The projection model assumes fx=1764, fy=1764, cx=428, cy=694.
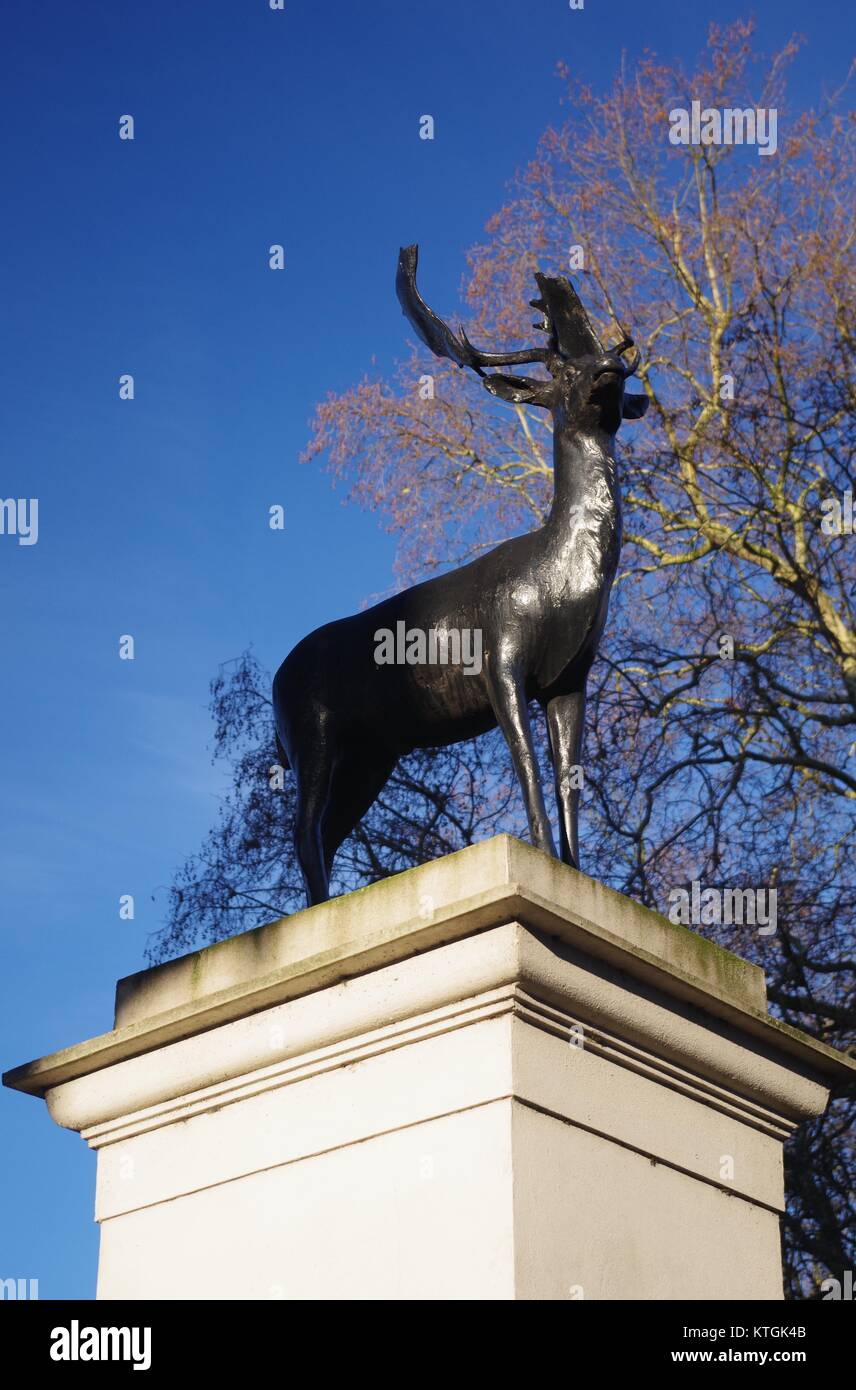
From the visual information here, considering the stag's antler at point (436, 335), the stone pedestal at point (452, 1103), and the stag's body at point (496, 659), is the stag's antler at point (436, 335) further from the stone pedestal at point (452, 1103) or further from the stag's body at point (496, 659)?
the stone pedestal at point (452, 1103)

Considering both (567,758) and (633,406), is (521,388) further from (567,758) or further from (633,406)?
(567,758)

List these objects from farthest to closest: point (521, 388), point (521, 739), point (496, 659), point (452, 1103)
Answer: point (521, 388), point (496, 659), point (521, 739), point (452, 1103)

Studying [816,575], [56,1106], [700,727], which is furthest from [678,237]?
[56,1106]

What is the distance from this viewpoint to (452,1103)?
4.51 metres

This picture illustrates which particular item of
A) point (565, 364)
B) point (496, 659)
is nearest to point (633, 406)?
point (565, 364)

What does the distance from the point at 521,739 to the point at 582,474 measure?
98 centimetres

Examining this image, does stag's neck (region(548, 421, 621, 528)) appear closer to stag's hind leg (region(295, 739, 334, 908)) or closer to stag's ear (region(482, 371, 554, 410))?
stag's ear (region(482, 371, 554, 410))

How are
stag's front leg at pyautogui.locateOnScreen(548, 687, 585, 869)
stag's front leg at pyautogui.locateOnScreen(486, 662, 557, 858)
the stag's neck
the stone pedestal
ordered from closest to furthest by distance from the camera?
the stone pedestal, stag's front leg at pyautogui.locateOnScreen(486, 662, 557, 858), stag's front leg at pyautogui.locateOnScreen(548, 687, 585, 869), the stag's neck

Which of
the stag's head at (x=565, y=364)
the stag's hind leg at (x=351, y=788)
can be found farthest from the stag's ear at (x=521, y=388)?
the stag's hind leg at (x=351, y=788)

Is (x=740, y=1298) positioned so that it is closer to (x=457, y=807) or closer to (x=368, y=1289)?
(x=368, y=1289)

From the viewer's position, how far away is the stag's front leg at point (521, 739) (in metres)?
5.09

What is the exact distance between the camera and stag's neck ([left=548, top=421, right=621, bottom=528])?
18.3 feet

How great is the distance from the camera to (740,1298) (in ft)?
15.9

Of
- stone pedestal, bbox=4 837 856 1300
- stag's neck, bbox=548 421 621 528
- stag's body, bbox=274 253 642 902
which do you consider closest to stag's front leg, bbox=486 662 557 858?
stag's body, bbox=274 253 642 902
